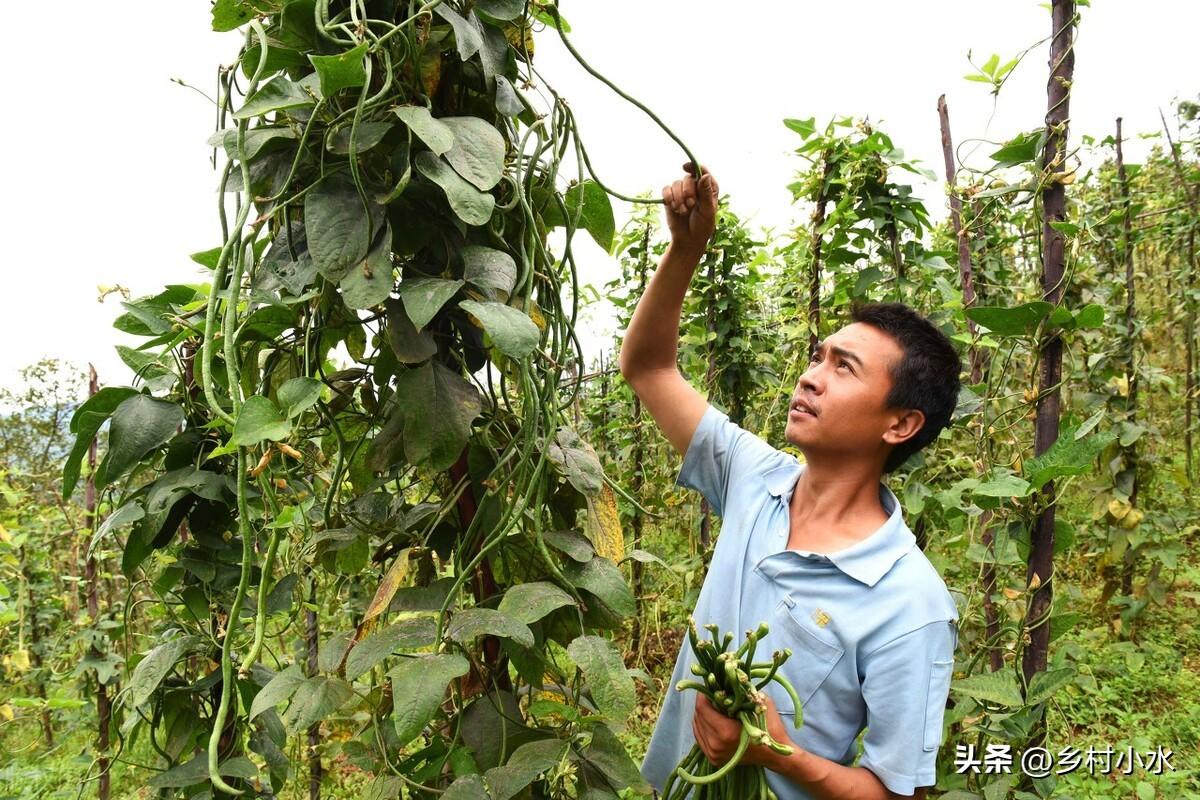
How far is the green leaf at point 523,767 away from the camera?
0.82 meters

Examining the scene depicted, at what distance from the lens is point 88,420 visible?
1.00 metres

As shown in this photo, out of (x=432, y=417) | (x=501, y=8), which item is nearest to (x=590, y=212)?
(x=501, y=8)

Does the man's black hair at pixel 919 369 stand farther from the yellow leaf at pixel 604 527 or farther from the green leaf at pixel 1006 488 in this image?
the yellow leaf at pixel 604 527

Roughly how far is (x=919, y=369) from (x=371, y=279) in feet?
2.63

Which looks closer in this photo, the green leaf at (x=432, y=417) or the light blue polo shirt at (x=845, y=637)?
the green leaf at (x=432, y=417)

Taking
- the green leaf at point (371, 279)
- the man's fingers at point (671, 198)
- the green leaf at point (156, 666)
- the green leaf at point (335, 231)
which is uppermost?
the man's fingers at point (671, 198)

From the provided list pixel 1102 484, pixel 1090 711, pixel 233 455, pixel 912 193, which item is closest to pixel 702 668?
pixel 233 455

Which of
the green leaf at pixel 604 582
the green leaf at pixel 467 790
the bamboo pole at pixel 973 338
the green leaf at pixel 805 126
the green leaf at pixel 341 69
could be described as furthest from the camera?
the green leaf at pixel 805 126

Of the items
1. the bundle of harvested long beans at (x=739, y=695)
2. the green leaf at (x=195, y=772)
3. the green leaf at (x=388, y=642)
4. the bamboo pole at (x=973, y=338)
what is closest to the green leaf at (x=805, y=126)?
the bamboo pole at (x=973, y=338)

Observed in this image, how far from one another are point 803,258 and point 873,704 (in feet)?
5.12

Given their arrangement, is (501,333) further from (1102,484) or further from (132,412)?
(1102,484)

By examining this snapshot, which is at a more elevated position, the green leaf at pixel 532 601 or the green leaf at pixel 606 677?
the green leaf at pixel 532 601

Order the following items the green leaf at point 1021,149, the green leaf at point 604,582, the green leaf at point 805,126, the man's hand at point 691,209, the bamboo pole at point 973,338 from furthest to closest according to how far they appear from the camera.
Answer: the green leaf at point 805,126, the bamboo pole at point 973,338, the green leaf at point 1021,149, the man's hand at point 691,209, the green leaf at point 604,582

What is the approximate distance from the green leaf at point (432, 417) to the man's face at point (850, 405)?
0.50 metres
